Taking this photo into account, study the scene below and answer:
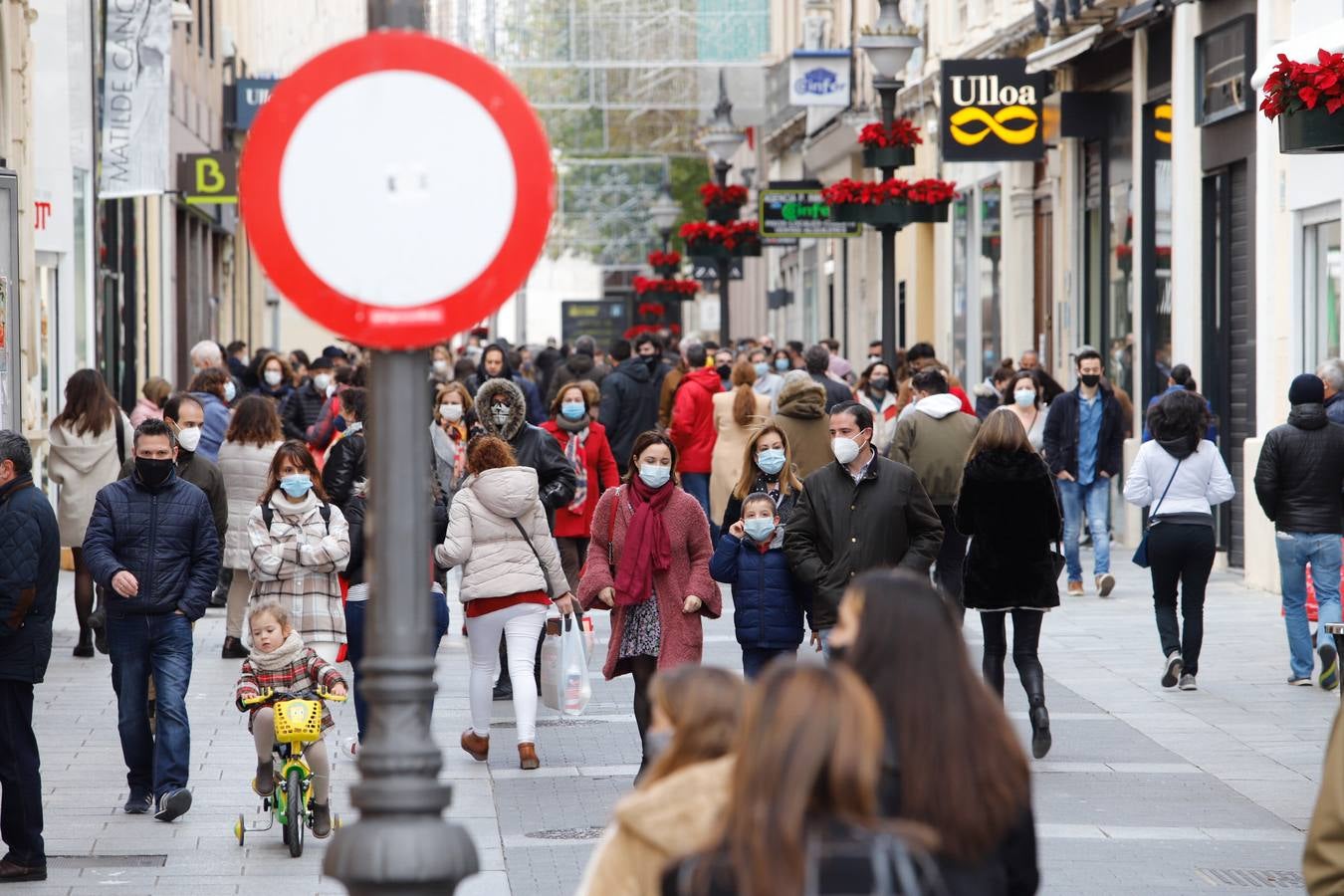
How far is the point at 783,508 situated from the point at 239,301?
38.3 meters

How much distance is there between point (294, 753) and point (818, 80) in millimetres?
27841

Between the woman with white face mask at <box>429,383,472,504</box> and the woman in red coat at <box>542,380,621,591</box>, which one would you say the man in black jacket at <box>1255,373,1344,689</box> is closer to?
the woman in red coat at <box>542,380,621,591</box>

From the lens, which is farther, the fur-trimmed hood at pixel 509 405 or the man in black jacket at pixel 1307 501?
the man in black jacket at pixel 1307 501

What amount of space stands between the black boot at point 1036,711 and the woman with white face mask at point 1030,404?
754 cm

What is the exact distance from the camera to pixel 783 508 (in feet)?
34.9

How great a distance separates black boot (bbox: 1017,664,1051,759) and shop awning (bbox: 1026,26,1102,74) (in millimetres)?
13424

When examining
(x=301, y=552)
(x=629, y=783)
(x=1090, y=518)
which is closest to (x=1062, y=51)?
(x=1090, y=518)

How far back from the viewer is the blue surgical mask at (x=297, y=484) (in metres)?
10.4

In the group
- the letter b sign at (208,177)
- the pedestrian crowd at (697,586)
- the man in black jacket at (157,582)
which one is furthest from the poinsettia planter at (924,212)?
the man in black jacket at (157,582)

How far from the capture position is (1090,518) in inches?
727

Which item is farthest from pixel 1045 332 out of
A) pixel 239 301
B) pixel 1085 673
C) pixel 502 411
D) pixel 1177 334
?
pixel 239 301

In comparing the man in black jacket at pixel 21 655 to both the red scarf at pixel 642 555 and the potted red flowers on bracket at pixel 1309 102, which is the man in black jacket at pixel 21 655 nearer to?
the red scarf at pixel 642 555

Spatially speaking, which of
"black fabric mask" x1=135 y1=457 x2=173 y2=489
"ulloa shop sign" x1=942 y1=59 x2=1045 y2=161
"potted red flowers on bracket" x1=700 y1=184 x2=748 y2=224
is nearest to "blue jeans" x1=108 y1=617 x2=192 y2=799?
"black fabric mask" x1=135 y1=457 x2=173 y2=489

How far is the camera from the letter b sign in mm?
30734
